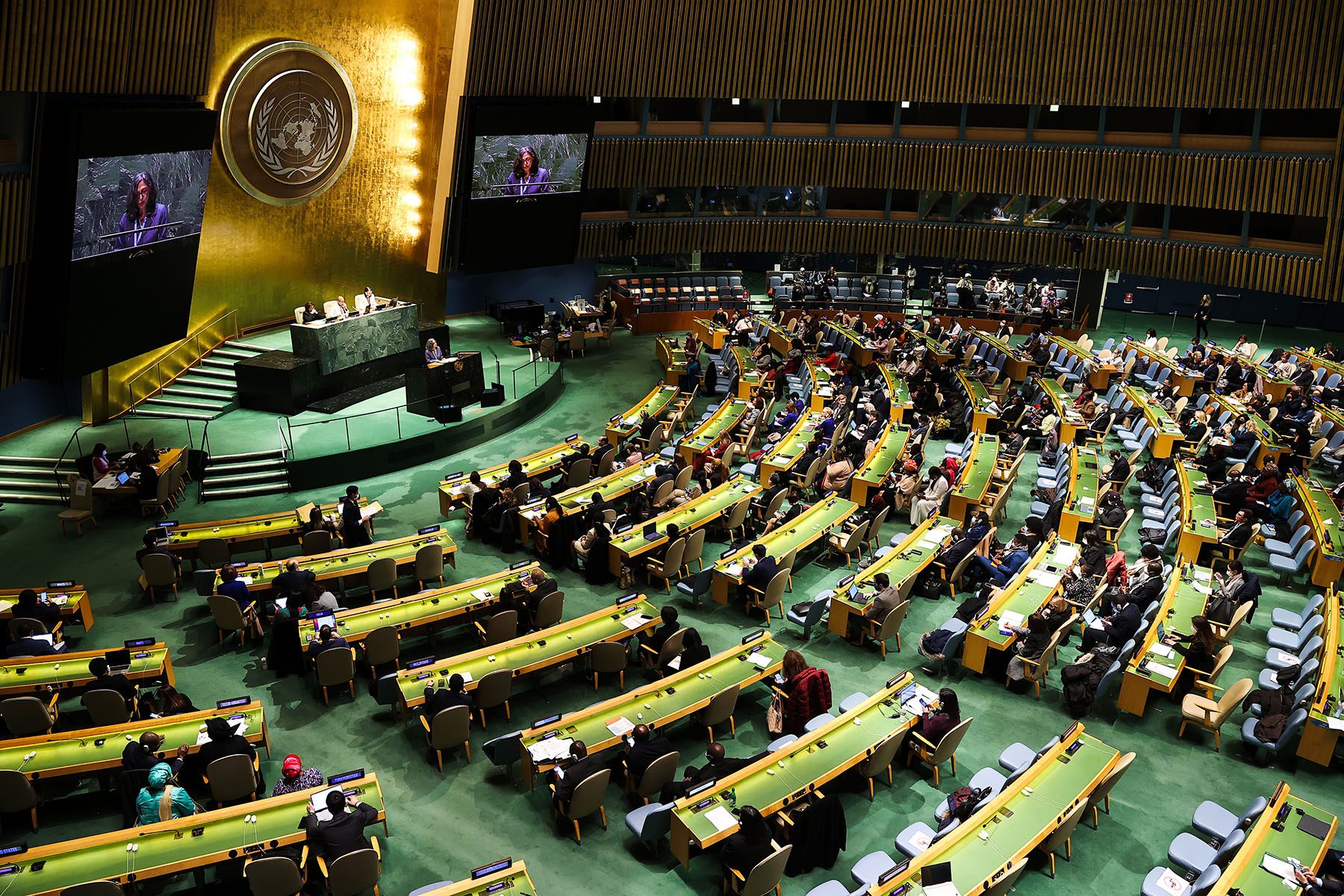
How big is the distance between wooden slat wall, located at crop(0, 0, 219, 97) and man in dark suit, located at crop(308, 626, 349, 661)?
9146mm

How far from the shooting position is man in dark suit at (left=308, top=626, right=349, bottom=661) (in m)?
11.6

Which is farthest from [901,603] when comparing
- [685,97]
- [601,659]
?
[685,97]

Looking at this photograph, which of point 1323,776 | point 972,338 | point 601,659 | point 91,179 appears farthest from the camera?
point 972,338

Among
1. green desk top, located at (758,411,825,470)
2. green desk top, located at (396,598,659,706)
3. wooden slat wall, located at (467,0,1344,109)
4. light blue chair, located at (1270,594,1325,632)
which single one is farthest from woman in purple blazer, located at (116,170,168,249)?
light blue chair, located at (1270,594,1325,632)

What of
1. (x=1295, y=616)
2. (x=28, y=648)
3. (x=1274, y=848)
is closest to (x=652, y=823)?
(x=1274, y=848)

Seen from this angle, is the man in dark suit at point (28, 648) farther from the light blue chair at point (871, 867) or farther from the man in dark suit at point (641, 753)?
the light blue chair at point (871, 867)

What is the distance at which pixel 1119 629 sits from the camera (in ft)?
40.6

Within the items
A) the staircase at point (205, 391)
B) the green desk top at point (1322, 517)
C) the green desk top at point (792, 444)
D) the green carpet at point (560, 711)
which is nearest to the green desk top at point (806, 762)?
the green carpet at point (560, 711)

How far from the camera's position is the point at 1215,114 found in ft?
96.0

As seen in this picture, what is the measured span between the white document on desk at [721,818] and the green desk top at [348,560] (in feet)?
22.2

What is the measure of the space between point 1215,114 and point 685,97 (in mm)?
15430

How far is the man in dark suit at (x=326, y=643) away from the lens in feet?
37.9

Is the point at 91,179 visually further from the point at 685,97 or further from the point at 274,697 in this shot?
the point at 685,97

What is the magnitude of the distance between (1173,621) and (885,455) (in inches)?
263
